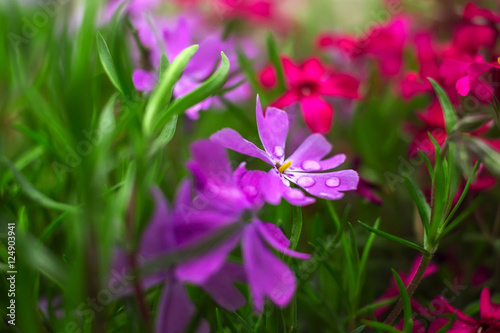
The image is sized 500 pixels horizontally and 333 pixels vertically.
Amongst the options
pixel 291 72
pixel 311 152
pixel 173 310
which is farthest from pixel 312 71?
pixel 173 310

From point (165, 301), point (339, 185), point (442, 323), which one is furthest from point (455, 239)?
point (165, 301)

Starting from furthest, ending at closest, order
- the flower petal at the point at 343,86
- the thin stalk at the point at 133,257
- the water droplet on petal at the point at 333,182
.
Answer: the flower petal at the point at 343,86
the water droplet on petal at the point at 333,182
the thin stalk at the point at 133,257

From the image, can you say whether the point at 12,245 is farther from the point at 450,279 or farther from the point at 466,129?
the point at 450,279

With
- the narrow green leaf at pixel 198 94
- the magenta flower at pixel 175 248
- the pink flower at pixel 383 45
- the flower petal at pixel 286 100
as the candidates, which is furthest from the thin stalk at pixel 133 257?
the pink flower at pixel 383 45

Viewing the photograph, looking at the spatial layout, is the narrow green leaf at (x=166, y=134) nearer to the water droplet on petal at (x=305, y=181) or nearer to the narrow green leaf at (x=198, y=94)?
the narrow green leaf at (x=198, y=94)

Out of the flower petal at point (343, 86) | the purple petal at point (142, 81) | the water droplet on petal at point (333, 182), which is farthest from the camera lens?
the flower petal at point (343, 86)

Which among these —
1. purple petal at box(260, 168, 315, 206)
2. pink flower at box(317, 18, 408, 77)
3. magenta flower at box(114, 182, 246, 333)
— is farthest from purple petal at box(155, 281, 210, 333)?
pink flower at box(317, 18, 408, 77)
